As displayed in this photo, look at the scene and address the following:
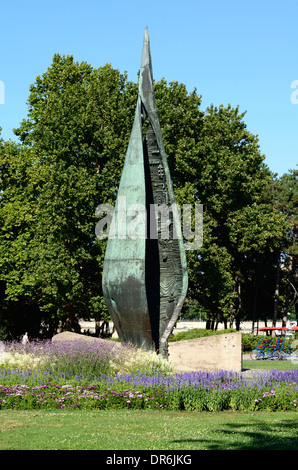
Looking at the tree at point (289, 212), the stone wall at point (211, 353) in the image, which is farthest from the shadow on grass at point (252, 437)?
the tree at point (289, 212)

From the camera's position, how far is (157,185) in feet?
55.5

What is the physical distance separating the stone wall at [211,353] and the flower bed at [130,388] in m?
6.44

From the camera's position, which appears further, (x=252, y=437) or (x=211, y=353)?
(x=211, y=353)

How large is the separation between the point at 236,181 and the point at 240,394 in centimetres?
2128

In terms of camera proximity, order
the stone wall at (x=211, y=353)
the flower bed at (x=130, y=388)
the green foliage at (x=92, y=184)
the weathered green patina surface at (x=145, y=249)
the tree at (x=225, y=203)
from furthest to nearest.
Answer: the tree at (x=225, y=203), the green foliage at (x=92, y=184), the stone wall at (x=211, y=353), the weathered green patina surface at (x=145, y=249), the flower bed at (x=130, y=388)

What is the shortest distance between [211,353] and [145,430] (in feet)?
38.2

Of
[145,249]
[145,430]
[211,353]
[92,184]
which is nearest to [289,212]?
[92,184]

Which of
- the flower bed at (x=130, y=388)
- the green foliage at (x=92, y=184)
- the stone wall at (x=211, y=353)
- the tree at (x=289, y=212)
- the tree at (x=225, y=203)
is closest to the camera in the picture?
the flower bed at (x=130, y=388)

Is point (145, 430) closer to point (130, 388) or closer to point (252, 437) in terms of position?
point (252, 437)

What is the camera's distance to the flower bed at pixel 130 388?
1084cm

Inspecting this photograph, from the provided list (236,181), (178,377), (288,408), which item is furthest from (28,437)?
(236,181)

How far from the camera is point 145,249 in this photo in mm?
15242

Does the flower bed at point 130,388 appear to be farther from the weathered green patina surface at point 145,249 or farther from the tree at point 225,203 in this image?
the tree at point 225,203
